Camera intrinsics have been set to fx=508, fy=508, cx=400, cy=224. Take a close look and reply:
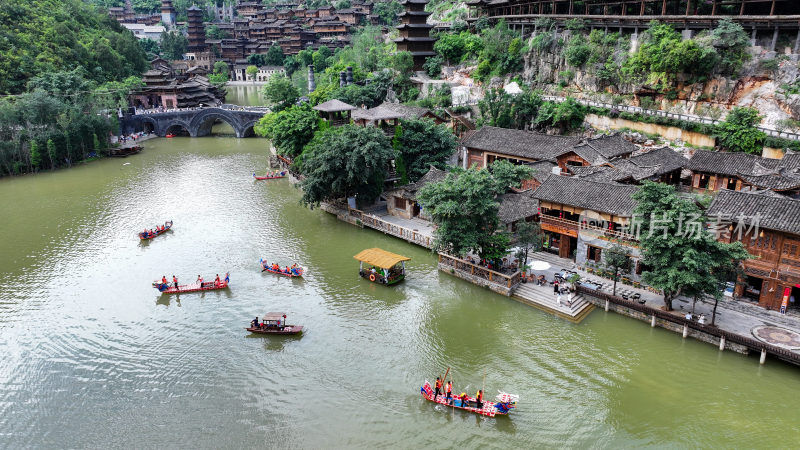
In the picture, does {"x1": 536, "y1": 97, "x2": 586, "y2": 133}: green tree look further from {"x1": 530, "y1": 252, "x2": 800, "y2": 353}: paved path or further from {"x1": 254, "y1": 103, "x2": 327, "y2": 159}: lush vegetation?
{"x1": 530, "y1": 252, "x2": 800, "y2": 353}: paved path

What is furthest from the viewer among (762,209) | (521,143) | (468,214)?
(521,143)

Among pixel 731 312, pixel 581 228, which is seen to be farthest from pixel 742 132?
pixel 731 312

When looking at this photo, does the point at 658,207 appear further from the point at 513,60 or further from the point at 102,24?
the point at 102,24

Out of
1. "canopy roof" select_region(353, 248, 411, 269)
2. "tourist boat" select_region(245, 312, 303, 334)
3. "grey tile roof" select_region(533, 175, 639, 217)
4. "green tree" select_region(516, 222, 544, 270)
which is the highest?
"grey tile roof" select_region(533, 175, 639, 217)

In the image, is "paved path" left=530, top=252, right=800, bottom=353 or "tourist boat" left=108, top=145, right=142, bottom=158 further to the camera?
"tourist boat" left=108, top=145, right=142, bottom=158

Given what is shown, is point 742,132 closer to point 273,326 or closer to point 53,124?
point 273,326

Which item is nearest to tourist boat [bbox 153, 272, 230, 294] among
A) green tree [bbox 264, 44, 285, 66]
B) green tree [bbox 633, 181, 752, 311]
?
green tree [bbox 633, 181, 752, 311]
